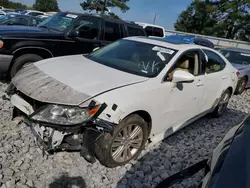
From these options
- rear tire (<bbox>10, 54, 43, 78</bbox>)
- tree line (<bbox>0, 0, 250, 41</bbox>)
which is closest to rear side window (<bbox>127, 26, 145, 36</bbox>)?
rear tire (<bbox>10, 54, 43, 78</bbox>)

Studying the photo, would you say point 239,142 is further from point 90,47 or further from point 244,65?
point 244,65

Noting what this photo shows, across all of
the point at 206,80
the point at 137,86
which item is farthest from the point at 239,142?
the point at 206,80

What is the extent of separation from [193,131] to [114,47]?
215 cm

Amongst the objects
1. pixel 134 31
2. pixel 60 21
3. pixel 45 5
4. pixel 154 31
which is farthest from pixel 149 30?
pixel 45 5

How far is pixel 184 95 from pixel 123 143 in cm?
129

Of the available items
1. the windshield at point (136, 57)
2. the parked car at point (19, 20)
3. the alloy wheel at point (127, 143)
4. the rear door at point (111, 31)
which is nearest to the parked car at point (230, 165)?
the alloy wheel at point (127, 143)

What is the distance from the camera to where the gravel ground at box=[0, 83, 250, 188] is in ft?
8.96

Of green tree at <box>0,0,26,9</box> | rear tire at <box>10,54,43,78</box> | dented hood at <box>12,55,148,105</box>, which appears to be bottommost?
green tree at <box>0,0,26,9</box>

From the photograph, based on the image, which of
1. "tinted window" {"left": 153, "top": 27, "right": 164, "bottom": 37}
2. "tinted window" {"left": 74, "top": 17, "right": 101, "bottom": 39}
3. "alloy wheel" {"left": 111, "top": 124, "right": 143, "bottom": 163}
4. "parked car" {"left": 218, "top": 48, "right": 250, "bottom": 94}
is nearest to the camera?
"alloy wheel" {"left": 111, "top": 124, "right": 143, "bottom": 163}

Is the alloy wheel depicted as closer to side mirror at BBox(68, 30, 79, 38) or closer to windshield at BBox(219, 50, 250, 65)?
side mirror at BBox(68, 30, 79, 38)

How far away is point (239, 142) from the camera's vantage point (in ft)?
5.87

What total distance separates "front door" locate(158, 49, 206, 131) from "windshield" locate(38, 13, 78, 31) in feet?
10.7

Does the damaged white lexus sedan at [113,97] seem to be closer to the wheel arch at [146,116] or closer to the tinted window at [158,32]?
the wheel arch at [146,116]

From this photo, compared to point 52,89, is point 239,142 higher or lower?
higher
